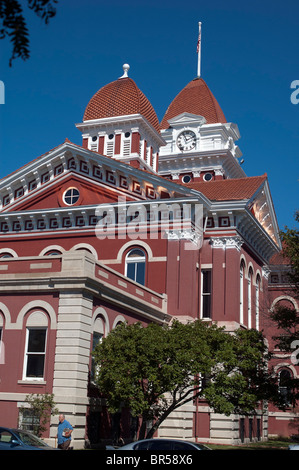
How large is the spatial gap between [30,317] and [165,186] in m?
11.5

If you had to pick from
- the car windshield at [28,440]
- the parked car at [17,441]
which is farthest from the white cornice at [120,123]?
the parked car at [17,441]

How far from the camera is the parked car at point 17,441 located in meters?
15.3

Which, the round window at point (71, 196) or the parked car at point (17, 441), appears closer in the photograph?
the parked car at point (17, 441)

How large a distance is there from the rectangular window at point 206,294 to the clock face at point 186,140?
1931cm

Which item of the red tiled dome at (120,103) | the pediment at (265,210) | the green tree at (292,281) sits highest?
the red tiled dome at (120,103)

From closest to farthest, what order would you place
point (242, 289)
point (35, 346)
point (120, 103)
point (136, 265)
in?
point (35, 346), point (136, 265), point (242, 289), point (120, 103)

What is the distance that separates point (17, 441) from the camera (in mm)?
15711

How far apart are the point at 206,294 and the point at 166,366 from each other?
1149 cm

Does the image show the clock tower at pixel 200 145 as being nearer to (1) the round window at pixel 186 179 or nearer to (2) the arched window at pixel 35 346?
(1) the round window at pixel 186 179

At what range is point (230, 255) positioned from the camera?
111ft

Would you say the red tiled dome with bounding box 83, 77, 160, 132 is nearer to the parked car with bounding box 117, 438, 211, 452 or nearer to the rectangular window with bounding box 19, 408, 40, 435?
the rectangular window with bounding box 19, 408, 40, 435

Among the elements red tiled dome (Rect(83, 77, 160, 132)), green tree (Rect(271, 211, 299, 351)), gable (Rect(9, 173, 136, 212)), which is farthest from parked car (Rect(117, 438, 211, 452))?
red tiled dome (Rect(83, 77, 160, 132))

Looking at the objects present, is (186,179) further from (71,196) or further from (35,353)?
(35,353)

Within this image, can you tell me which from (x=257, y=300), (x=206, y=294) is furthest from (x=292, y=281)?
(x=257, y=300)
